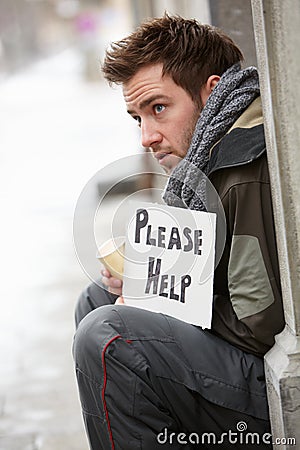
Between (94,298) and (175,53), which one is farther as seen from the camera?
(94,298)

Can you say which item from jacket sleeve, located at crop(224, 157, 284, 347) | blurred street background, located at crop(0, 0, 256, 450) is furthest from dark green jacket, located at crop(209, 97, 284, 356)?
blurred street background, located at crop(0, 0, 256, 450)

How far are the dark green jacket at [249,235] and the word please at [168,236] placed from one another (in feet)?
0.33

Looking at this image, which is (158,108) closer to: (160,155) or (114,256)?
(160,155)

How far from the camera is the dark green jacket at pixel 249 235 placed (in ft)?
7.41

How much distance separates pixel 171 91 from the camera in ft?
8.52

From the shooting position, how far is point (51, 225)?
7695mm

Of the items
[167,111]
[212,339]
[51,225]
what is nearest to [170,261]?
[212,339]

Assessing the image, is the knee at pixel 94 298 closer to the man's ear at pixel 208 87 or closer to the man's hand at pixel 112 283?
the man's hand at pixel 112 283

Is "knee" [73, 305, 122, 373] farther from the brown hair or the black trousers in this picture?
the brown hair

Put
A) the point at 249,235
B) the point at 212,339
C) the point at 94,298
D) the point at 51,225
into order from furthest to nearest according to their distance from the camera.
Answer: the point at 51,225 → the point at 94,298 → the point at 212,339 → the point at 249,235

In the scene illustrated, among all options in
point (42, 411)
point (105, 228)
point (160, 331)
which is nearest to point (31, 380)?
point (42, 411)

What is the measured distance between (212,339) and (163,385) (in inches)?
6.9

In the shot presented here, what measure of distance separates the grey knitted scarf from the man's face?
131 millimetres

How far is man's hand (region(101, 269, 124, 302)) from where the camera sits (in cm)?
268
